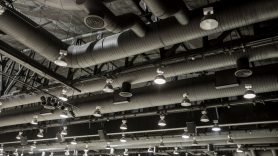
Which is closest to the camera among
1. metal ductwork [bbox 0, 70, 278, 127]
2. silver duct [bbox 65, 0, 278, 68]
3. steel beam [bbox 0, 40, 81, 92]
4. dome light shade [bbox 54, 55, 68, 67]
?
silver duct [bbox 65, 0, 278, 68]

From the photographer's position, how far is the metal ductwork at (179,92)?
7.20m

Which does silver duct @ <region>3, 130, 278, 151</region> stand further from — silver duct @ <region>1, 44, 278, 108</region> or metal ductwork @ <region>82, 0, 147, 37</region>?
metal ductwork @ <region>82, 0, 147, 37</region>

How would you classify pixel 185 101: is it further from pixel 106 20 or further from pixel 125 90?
pixel 106 20

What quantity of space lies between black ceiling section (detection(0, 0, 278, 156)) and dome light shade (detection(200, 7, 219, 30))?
0.05 feet

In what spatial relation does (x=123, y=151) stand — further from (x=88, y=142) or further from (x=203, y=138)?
(x=203, y=138)

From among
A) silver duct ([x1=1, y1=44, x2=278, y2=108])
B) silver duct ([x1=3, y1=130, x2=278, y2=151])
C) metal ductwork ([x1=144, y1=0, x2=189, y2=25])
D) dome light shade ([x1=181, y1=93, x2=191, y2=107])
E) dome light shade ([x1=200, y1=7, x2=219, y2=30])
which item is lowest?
silver duct ([x1=3, y1=130, x2=278, y2=151])

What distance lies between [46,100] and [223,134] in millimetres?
6782

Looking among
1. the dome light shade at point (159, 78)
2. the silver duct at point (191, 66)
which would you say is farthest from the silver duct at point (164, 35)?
the silver duct at point (191, 66)

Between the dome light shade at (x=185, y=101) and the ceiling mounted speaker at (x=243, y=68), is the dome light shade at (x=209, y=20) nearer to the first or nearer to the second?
the ceiling mounted speaker at (x=243, y=68)

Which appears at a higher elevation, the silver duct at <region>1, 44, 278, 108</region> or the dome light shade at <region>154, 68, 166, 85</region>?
the silver duct at <region>1, 44, 278, 108</region>

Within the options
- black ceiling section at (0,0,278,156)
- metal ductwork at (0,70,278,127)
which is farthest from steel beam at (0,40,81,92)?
metal ductwork at (0,70,278,127)

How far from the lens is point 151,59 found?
7492mm

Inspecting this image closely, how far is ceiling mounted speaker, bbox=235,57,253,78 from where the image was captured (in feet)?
20.1

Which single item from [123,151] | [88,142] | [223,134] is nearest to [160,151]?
[123,151]
